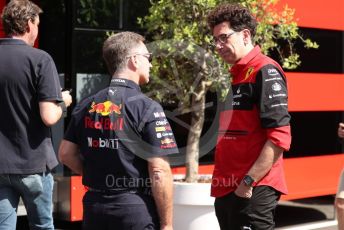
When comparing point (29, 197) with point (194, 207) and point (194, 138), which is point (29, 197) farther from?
point (194, 138)

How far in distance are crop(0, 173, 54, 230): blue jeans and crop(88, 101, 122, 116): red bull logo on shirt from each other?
2.70ft

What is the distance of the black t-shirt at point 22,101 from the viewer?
359cm

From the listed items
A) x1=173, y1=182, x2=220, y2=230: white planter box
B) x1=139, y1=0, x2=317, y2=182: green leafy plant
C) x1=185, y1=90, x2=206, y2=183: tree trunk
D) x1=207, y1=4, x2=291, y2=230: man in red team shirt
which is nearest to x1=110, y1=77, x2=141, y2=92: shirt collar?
x1=207, y1=4, x2=291, y2=230: man in red team shirt

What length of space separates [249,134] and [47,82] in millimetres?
1107

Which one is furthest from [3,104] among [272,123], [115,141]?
[272,123]

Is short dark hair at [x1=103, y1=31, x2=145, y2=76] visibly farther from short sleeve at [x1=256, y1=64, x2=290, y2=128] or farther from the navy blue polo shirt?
short sleeve at [x1=256, y1=64, x2=290, y2=128]

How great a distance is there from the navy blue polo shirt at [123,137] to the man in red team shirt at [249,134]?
0.53 metres

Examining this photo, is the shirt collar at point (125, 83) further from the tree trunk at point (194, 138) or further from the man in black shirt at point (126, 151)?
the tree trunk at point (194, 138)

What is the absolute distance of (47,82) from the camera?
3586 mm

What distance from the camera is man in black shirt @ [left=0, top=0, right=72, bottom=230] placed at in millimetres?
3590

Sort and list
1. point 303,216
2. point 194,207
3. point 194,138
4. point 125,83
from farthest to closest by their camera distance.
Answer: point 303,216
point 194,138
point 194,207
point 125,83

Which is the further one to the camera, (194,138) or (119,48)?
(194,138)

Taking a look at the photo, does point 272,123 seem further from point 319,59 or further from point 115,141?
point 319,59

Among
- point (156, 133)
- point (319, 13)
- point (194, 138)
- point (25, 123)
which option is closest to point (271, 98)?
point (156, 133)
